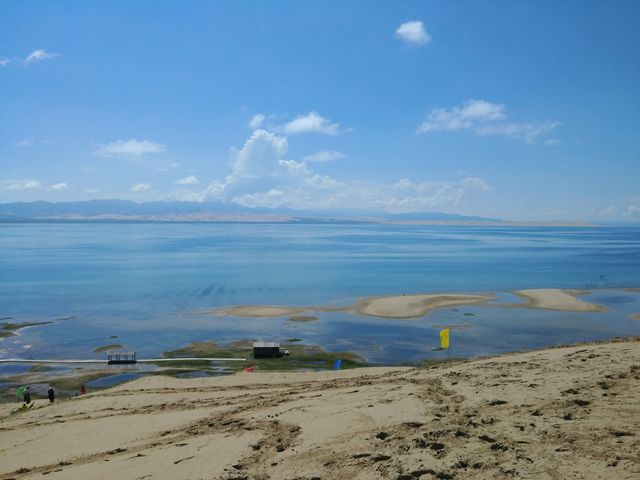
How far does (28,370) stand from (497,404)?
32.0 metres

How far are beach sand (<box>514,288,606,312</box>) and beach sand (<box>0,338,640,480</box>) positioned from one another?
32.8 meters

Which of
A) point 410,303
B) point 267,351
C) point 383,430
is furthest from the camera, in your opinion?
point 410,303

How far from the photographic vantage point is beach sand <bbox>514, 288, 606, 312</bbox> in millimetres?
51294

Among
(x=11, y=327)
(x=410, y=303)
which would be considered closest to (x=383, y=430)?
→ (x=410, y=303)

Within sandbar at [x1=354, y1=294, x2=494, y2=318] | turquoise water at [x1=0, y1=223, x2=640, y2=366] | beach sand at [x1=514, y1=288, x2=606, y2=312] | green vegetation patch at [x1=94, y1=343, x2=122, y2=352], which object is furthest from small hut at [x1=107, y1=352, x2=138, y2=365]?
beach sand at [x1=514, y1=288, x2=606, y2=312]

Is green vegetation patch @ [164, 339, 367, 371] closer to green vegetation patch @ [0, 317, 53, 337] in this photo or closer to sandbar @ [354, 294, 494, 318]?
sandbar @ [354, 294, 494, 318]

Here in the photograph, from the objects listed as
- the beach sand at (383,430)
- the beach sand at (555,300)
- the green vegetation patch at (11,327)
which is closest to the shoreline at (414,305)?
the beach sand at (555,300)

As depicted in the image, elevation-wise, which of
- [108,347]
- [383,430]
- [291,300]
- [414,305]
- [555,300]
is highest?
[383,430]

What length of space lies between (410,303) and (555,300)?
1717 cm

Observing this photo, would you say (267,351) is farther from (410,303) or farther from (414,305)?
(410,303)

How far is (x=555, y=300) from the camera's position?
182ft

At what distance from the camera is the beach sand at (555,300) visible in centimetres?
5129

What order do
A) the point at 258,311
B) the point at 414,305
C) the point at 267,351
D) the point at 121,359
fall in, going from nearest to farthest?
the point at 121,359, the point at 267,351, the point at 258,311, the point at 414,305

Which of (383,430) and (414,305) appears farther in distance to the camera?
(414,305)
